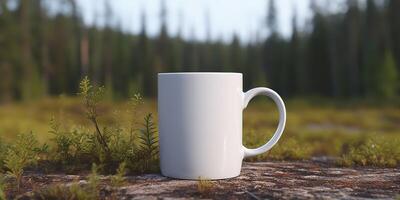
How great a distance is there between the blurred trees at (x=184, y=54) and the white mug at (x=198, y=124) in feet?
91.8

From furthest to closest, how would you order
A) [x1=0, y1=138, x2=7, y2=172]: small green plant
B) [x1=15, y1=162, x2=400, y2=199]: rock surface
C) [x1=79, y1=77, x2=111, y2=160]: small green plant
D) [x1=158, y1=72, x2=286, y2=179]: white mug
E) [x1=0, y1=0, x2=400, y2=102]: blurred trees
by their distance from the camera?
1. [x1=0, y1=0, x2=400, y2=102]: blurred trees
2. [x1=0, y1=138, x2=7, y2=172]: small green plant
3. [x1=79, y1=77, x2=111, y2=160]: small green plant
4. [x1=158, y1=72, x2=286, y2=179]: white mug
5. [x1=15, y1=162, x2=400, y2=199]: rock surface

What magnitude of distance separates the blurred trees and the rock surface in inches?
1097

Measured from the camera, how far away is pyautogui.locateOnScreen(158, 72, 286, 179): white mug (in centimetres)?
192

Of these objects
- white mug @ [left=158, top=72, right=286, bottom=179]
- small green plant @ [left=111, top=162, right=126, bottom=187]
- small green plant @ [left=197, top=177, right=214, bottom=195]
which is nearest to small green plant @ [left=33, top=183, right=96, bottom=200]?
small green plant @ [left=111, top=162, right=126, bottom=187]

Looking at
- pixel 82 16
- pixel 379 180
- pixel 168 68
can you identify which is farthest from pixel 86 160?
pixel 168 68

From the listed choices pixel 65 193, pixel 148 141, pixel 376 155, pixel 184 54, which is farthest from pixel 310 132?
pixel 184 54

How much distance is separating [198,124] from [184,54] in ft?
172

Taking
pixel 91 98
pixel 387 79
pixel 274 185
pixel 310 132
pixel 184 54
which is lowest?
pixel 310 132

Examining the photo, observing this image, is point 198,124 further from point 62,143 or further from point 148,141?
point 62,143

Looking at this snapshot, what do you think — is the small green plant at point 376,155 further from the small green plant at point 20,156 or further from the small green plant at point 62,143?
the small green plant at point 20,156

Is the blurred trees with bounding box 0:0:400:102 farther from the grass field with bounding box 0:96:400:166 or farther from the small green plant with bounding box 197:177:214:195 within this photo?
the small green plant with bounding box 197:177:214:195

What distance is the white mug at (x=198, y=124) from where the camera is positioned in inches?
75.5

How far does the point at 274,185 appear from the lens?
186cm

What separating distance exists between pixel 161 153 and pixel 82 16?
138 feet
